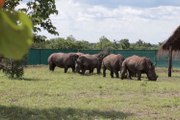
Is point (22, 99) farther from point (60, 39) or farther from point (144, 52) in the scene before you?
point (60, 39)

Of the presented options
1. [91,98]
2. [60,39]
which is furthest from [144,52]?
[91,98]

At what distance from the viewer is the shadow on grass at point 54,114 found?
8.75 meters

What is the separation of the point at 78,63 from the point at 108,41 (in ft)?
106

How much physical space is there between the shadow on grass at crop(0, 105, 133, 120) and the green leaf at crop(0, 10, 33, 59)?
8239 mm

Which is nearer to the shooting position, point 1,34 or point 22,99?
point 1,34

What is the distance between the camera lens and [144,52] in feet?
128

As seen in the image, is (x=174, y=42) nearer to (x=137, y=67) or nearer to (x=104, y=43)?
(x=137, y=67)

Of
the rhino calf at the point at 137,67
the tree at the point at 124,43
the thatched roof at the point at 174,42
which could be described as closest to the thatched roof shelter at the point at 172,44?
the thatched roof at the point at 174,42

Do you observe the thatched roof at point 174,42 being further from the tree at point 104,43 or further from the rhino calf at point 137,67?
the tree at point 104,43

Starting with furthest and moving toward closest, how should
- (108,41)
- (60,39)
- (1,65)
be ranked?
(108,41), (60,39), (1,65)

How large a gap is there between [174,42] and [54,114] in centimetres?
1911

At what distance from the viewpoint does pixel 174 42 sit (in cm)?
2725

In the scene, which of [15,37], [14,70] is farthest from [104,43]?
[15,37]

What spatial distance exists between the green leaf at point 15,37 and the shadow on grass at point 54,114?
27.0 feet
